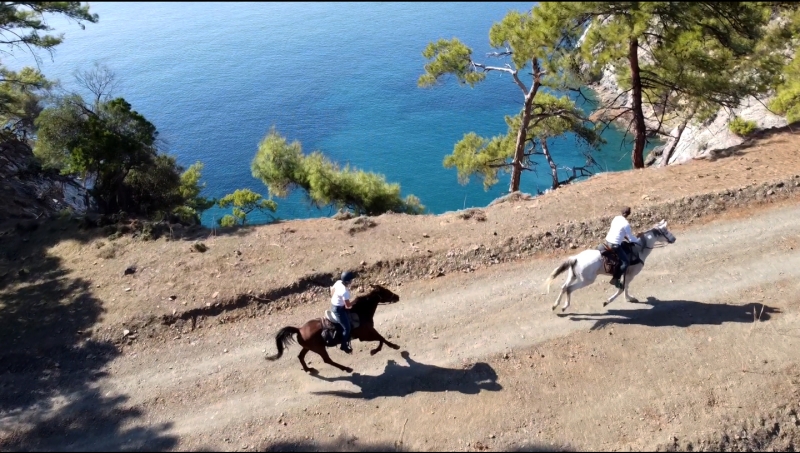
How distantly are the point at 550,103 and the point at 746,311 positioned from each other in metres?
12.5

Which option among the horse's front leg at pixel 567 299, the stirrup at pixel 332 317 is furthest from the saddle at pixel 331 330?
the horse's front leg at pixel 567 299

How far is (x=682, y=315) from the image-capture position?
10.2m

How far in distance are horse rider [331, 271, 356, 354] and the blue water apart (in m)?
21.2

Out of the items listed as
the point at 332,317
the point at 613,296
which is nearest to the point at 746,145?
the point at 613,296

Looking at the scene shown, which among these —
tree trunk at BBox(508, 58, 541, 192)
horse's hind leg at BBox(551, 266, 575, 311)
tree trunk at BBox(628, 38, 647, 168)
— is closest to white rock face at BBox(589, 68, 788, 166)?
tree trunk at BBox(628, 38, 647, 168)

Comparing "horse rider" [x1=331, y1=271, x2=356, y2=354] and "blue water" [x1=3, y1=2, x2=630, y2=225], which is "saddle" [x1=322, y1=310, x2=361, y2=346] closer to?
"horse rider" [x1=331, y1=271, x2=356, y2=354]

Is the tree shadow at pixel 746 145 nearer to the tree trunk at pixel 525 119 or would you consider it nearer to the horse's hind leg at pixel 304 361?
the tree trunk at pixel 525 119

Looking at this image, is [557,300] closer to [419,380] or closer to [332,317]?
[419,380]

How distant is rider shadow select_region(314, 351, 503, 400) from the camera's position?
30.5ft

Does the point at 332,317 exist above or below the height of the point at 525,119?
below

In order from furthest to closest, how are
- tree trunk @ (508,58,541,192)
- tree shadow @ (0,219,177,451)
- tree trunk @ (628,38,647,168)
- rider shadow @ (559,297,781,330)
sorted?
1. tree trunk @ (508,58,541,192)
2. tree trunk @ (628,38,647,168)
3. rider shadow @ (559,297,781,330)
4. tree shadow @ (0,219,177,451)

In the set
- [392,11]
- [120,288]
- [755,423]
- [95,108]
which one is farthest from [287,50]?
[755,423]

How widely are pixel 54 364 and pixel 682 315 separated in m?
13.1

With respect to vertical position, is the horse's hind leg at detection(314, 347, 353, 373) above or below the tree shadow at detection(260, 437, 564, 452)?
above
